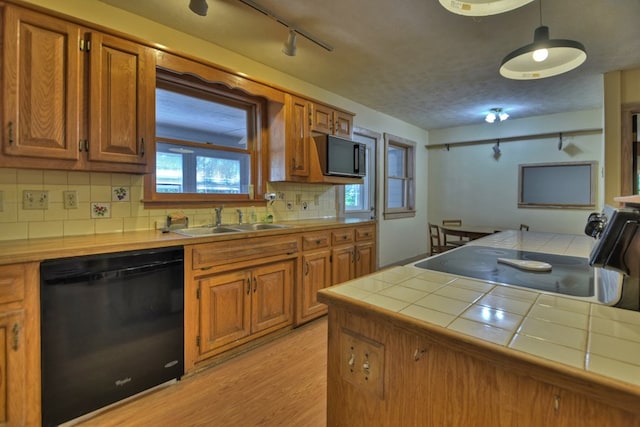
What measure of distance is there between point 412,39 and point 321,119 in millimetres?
1142

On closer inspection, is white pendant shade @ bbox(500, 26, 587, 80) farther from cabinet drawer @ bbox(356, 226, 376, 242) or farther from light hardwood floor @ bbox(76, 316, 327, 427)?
light hardwood floor @ bbox(76, 316, 327, 427)

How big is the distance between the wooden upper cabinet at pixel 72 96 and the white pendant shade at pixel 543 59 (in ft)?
7.70

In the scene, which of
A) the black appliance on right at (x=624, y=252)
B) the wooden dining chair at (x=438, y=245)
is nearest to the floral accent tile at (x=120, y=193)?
the black appliance on right at (x=624, y=252)

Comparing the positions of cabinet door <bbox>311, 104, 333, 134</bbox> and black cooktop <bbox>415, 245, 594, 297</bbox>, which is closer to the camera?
black cooktop <bbox>415, 245, 594, 297</bbox>

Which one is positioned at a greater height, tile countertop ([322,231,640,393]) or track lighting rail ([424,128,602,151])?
track lighting rail ([424,128,602,151])

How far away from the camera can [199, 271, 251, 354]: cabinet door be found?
2.04 metres

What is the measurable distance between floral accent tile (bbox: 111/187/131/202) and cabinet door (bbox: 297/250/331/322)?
4.70 ft

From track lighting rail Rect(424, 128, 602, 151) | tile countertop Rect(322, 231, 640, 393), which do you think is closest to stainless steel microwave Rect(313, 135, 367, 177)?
tile countertop Rect(322, 231, 640, 393)

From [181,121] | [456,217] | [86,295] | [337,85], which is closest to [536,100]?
[456,217]

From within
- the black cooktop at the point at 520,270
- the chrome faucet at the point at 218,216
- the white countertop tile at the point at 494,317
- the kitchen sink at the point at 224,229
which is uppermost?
the chrome faucet at the point at 218,216

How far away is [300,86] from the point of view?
11.3 feet

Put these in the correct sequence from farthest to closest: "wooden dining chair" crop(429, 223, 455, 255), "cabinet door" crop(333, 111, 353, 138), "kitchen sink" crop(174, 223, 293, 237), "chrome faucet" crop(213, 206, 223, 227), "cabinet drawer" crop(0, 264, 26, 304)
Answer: "wooden dining chair" crop(429, 223, 455, 255), "cabinet door" crop(333, 111, 353, 138), "chrome faucet" crop(213, 206, 223, 227), "kitchen sink" crop(174, 223, 293, 237), "cabinet drawer" crop(0, 264, 26, 304)

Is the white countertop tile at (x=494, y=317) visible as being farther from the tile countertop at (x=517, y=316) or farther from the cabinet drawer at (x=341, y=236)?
the cabinet drawer at (x=341, y=236)

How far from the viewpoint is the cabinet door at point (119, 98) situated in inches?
71.7
